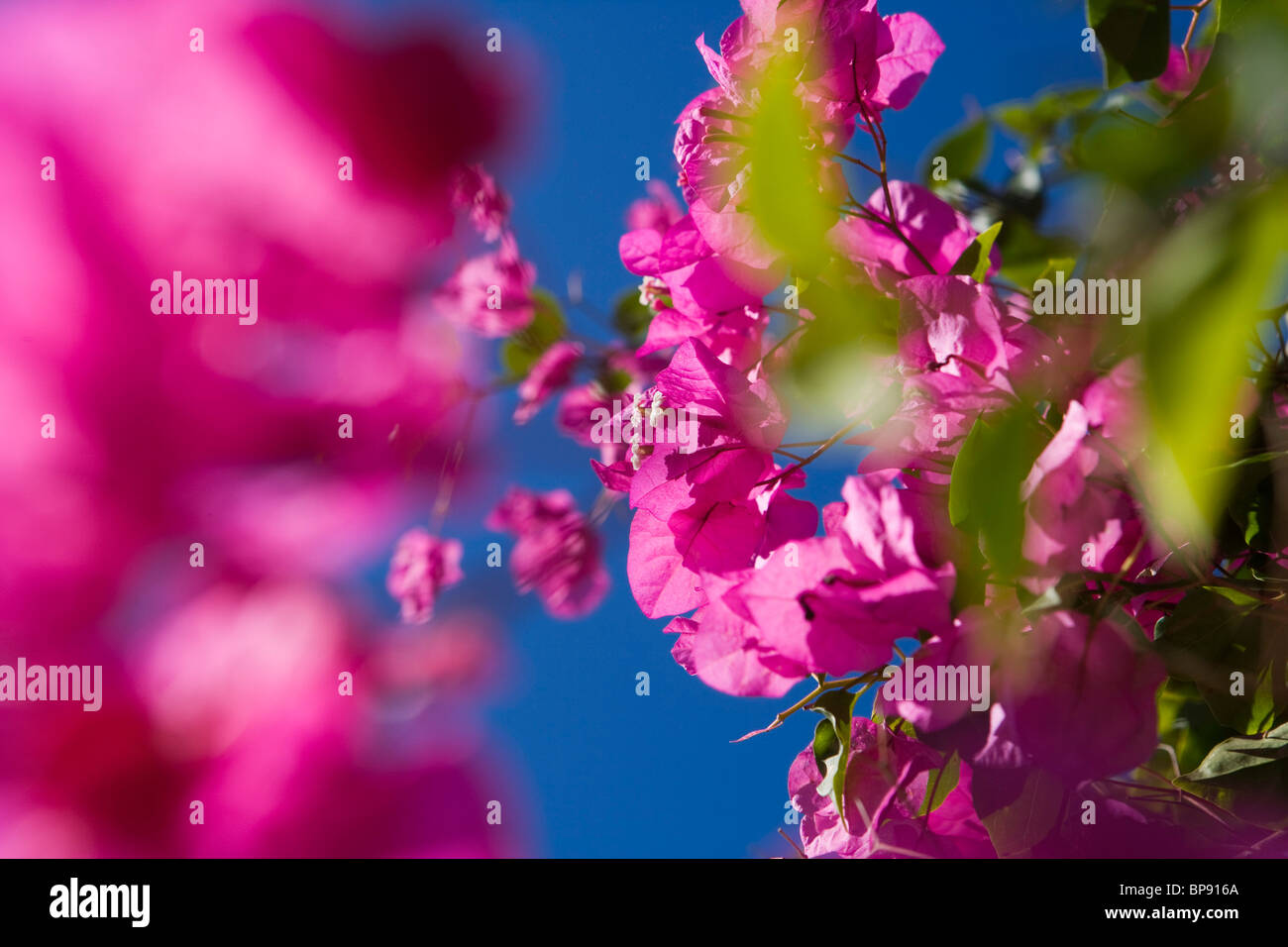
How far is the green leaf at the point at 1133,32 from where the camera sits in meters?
0.28

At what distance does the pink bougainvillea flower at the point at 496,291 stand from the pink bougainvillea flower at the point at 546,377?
3 cm

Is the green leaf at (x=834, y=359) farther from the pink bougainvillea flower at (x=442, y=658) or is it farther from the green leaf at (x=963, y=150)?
the green leaf at (x=963, y=150)

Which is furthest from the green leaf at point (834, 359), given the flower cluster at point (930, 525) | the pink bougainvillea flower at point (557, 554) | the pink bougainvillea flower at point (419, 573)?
the pink bougainvillea flower at point (419, 573)

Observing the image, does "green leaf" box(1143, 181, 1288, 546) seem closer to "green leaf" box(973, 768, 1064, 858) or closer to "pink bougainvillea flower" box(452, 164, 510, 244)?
"green leaf" box(973, 768, 1064, 858)

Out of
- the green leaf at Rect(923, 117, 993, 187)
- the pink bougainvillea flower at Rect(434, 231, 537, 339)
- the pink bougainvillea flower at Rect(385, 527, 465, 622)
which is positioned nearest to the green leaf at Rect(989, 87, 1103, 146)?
the green leaf at Rect(923, 117, 993, 187)

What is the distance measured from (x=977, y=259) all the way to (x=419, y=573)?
0.35 m

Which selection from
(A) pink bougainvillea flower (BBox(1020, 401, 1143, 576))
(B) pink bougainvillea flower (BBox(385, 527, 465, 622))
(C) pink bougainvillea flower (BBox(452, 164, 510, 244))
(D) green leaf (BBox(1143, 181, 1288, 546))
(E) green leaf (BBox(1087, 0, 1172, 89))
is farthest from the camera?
(B) pink bougainvillea flower (BBox(385, 527, 465, 622))

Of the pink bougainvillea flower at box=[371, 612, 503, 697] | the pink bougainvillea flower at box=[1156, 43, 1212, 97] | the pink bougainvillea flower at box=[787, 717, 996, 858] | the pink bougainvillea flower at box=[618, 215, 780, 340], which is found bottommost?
the pink bougainvillea flower at box=[787, 717, 996, 858]

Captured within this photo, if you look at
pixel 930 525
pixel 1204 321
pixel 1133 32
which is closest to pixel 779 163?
pixel 1204 321

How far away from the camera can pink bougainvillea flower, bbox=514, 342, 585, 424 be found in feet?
1.61

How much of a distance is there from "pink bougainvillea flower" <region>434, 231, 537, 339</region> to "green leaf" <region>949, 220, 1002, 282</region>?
0.27 meters

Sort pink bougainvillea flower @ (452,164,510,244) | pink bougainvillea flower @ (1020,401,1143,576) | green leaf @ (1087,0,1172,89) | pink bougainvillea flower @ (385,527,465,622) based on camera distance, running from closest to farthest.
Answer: pink bougainvillea flower @ (1020,401,1143,576) → green leaf @ (1087,0,1172,89) → pink bougainvillea flower @ (452,164,510,244) → pink bougainvillea flower @ (385,527,465,622)
